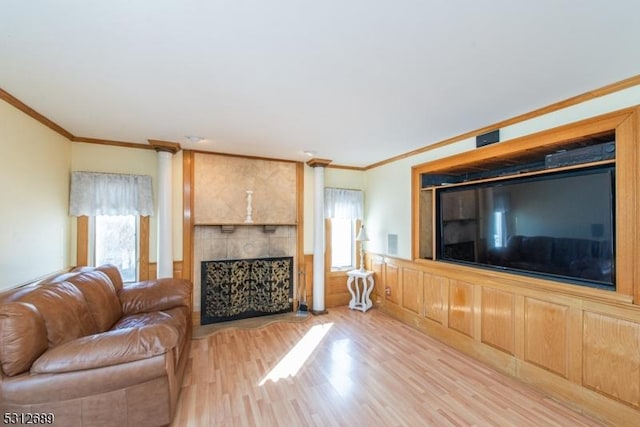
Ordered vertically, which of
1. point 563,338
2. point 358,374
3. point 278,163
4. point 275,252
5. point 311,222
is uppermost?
point 278,163

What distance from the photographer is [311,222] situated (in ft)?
14.6

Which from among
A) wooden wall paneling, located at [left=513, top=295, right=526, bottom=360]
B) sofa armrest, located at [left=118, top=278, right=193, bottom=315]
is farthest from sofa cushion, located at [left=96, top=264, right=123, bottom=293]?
wooden wall paneling, located at [left=513, top=295, right=526, bottom=360]

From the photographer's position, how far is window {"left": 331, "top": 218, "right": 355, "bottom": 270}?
15.4ft

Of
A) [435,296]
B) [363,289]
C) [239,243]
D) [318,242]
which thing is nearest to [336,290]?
[363,289]

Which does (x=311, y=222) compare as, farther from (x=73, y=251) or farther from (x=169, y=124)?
(x=73, y=251)

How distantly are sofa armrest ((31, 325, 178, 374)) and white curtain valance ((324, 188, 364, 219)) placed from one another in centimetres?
309

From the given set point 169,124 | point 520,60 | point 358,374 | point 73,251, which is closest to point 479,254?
point 358,374

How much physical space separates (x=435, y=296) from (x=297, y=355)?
181 cm

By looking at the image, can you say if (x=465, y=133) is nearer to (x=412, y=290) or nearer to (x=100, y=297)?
(x=412, y=290)

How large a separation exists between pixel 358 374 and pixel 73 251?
11.3ft

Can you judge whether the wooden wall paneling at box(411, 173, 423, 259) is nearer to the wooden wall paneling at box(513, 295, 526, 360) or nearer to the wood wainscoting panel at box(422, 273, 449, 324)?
the wood wainscoting panel at box(422, 273, 449, 324)

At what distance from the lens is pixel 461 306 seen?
3.06 m

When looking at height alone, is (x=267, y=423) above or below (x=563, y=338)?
below

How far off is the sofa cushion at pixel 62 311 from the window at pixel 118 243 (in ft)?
4.42
